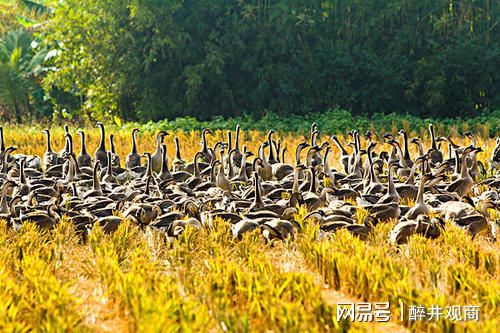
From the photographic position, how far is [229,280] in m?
5.44

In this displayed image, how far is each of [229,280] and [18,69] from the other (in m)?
29.8

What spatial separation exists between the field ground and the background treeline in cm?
1864

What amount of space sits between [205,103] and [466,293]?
2253cm

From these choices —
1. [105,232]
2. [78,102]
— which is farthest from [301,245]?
[78,102]

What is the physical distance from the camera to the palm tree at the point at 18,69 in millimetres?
31781

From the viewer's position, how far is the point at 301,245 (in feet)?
22.2

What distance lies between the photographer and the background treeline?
2572cm

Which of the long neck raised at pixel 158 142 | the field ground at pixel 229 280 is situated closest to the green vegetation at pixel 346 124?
the long neck raised at pixel 158 142

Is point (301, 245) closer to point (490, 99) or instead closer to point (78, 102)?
point (490, 99)

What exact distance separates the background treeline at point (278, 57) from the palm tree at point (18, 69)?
15.8ft

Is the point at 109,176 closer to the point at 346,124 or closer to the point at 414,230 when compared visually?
the point at 414,230

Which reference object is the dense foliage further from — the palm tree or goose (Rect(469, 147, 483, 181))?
goose (Rect(469, 147, 483, 181))

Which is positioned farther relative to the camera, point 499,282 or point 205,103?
point 205,103

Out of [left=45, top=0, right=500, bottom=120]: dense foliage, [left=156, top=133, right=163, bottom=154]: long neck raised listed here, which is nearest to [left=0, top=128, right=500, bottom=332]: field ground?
[left=156, top=133, right=163, bottom=154]: long neck raised
